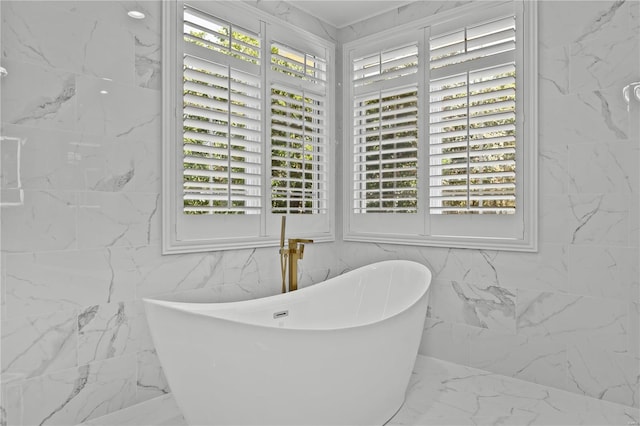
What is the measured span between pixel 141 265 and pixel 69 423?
777 millimetres

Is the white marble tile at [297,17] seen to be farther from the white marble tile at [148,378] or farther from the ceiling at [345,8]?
the white marble tile at [148,378]

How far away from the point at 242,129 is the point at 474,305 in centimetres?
186

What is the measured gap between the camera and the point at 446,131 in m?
2.83

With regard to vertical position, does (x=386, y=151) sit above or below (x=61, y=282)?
above

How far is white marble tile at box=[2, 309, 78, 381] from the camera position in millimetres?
1780

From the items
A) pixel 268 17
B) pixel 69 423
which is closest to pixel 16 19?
pixel 268 17

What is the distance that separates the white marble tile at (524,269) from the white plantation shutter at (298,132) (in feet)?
4.12

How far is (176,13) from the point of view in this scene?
92.7 inches

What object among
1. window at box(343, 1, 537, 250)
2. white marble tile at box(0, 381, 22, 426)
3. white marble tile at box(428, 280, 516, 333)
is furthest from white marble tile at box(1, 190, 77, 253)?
white marble tile at box(428, 280, 516, 333)

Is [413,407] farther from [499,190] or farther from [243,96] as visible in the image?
[243,96]

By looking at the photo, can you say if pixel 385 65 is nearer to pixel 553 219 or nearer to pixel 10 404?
pixel 553 219

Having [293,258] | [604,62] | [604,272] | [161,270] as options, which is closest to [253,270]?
[293,258]

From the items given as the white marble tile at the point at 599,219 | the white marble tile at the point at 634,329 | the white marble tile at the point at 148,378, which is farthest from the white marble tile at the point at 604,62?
the white marble tile at the point at 148,378

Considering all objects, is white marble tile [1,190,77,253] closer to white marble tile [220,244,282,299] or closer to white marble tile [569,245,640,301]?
white marble tile [220,244,282,299]
